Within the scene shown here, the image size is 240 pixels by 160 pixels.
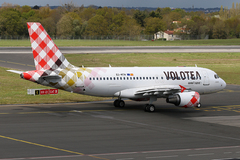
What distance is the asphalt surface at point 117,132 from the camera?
23.7 m

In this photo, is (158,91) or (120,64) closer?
(158,91)

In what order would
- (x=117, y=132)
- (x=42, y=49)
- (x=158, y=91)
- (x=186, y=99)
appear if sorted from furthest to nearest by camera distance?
(x=42, y=49) → (x=158, y=91) → (x=186, y=99) → (x=117, y=132)

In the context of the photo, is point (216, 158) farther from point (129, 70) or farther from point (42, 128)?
point (129, 70)

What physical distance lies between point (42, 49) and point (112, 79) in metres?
8.49

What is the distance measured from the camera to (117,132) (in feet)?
96.8

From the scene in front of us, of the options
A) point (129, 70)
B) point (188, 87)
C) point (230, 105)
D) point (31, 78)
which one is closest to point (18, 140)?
point (31, 78)

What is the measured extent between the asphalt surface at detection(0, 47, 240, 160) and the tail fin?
525cm

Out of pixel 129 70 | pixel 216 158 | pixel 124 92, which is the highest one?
pixel 129 70

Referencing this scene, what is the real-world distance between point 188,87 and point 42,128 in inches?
743

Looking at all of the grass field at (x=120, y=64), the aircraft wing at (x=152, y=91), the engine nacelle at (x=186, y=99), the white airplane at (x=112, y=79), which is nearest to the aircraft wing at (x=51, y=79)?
the white airplane at (x=112, y=79)

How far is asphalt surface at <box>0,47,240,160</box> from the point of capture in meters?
23.7

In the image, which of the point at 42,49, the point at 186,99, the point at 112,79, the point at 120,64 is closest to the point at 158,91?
the point at 186,99

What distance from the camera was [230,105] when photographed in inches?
1734

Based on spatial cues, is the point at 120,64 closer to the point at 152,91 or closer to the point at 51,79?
the point at 152,91
